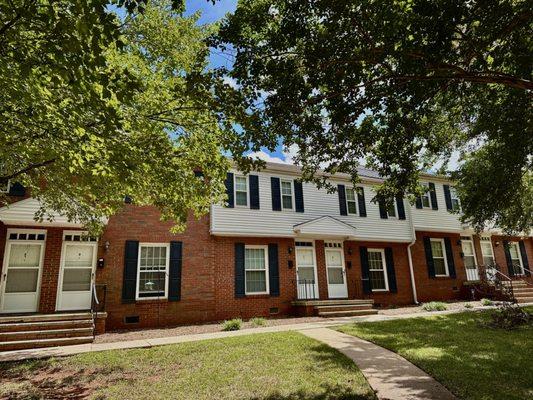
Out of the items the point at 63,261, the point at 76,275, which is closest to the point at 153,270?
the point at 76,275

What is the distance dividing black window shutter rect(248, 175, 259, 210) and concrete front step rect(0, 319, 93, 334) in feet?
Answer: 23.9

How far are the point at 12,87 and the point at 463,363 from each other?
8691mm

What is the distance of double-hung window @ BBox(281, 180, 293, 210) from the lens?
1589 cm

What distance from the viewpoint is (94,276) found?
476 inches

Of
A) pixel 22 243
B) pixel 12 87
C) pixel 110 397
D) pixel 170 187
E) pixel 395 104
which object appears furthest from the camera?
pixel 22 243

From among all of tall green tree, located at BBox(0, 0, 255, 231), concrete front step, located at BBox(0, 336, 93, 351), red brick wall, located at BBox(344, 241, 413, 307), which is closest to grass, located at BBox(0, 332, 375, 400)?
concrete front step, located at BBox(0, 336, 93, 351)

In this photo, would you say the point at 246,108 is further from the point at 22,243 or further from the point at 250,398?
the point at 22,243

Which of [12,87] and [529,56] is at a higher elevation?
[529,56]

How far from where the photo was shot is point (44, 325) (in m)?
10.0

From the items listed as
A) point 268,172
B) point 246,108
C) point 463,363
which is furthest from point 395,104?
point 268,172

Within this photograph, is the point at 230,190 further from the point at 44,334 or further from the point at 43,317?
the point at 44,334

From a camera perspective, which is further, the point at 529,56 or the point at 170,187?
the point at 170,187

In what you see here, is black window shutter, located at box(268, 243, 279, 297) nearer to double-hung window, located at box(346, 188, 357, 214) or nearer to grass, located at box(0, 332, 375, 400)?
double-hung window, located at box(346, 188, 357, 214)

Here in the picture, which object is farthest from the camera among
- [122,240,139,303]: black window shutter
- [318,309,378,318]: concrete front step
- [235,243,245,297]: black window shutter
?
[235,243,245,297]: black window shutter
